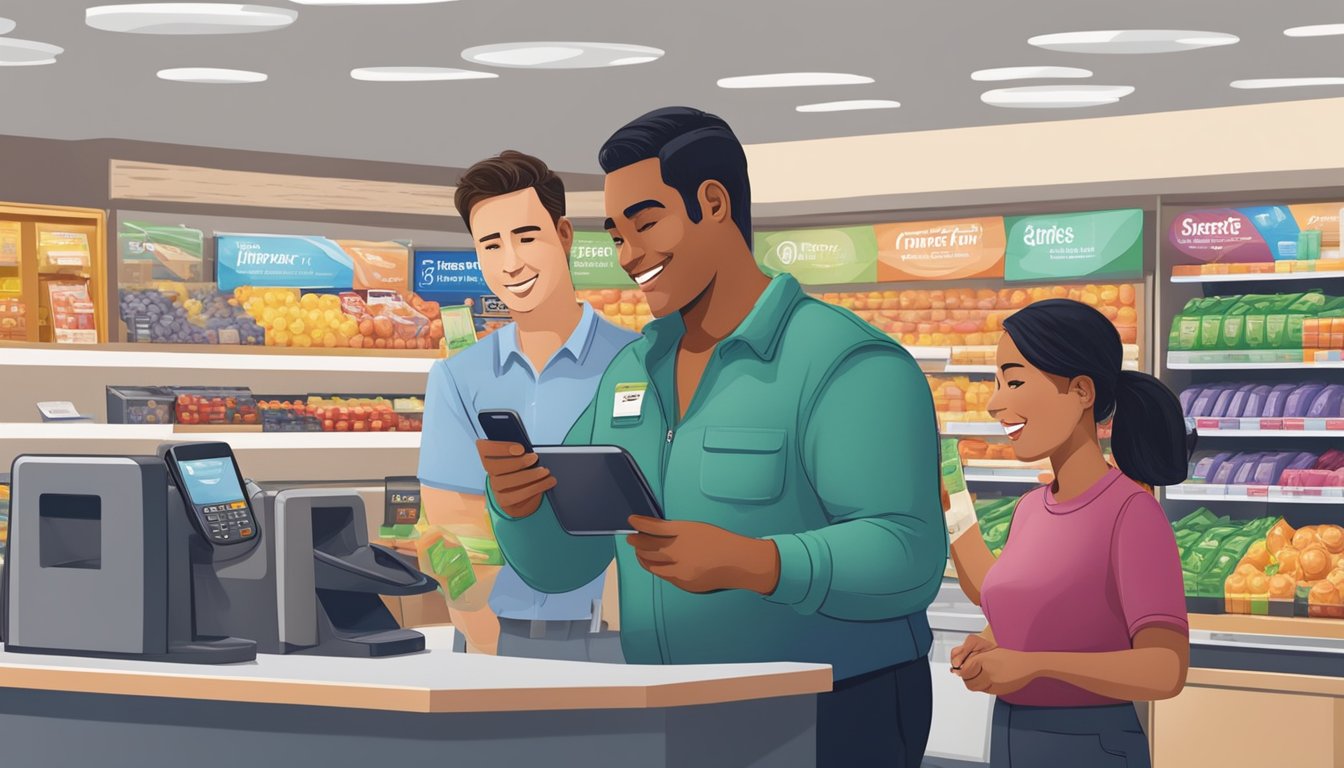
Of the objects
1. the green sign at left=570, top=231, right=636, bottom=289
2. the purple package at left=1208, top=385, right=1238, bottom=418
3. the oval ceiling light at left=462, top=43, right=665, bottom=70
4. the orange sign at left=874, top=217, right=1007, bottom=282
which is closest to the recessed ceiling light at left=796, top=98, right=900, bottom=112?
the orange sign at left=874, top=217, right=1007, bottom=282

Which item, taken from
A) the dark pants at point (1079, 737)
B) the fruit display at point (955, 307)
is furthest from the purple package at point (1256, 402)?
the dark pants at point (1079, 737)

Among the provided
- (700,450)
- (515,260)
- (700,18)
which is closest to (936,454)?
(700,450)

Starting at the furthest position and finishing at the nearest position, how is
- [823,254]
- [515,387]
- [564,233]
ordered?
1. [823,254]
2. [564,233]
3. [515,387]

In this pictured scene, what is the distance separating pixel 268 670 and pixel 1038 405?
4.63ft

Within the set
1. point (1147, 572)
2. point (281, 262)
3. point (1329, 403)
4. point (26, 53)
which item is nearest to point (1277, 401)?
point (1329, 403)

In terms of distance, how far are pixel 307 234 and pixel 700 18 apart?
3.06 meters

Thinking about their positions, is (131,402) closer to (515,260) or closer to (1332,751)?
(515,260)

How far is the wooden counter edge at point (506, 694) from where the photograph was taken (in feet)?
7.46

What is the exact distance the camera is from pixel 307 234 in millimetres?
7113

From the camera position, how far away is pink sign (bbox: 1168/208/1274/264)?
6.07 m

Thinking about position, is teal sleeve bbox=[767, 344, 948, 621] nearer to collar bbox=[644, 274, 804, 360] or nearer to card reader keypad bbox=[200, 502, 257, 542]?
collar bbox=[644, 274, 804, 360]

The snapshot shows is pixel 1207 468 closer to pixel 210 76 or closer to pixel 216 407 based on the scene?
pixel 216 407

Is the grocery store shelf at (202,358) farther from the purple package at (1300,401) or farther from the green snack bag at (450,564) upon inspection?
the purple package at (1300,401)

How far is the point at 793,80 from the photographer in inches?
219
